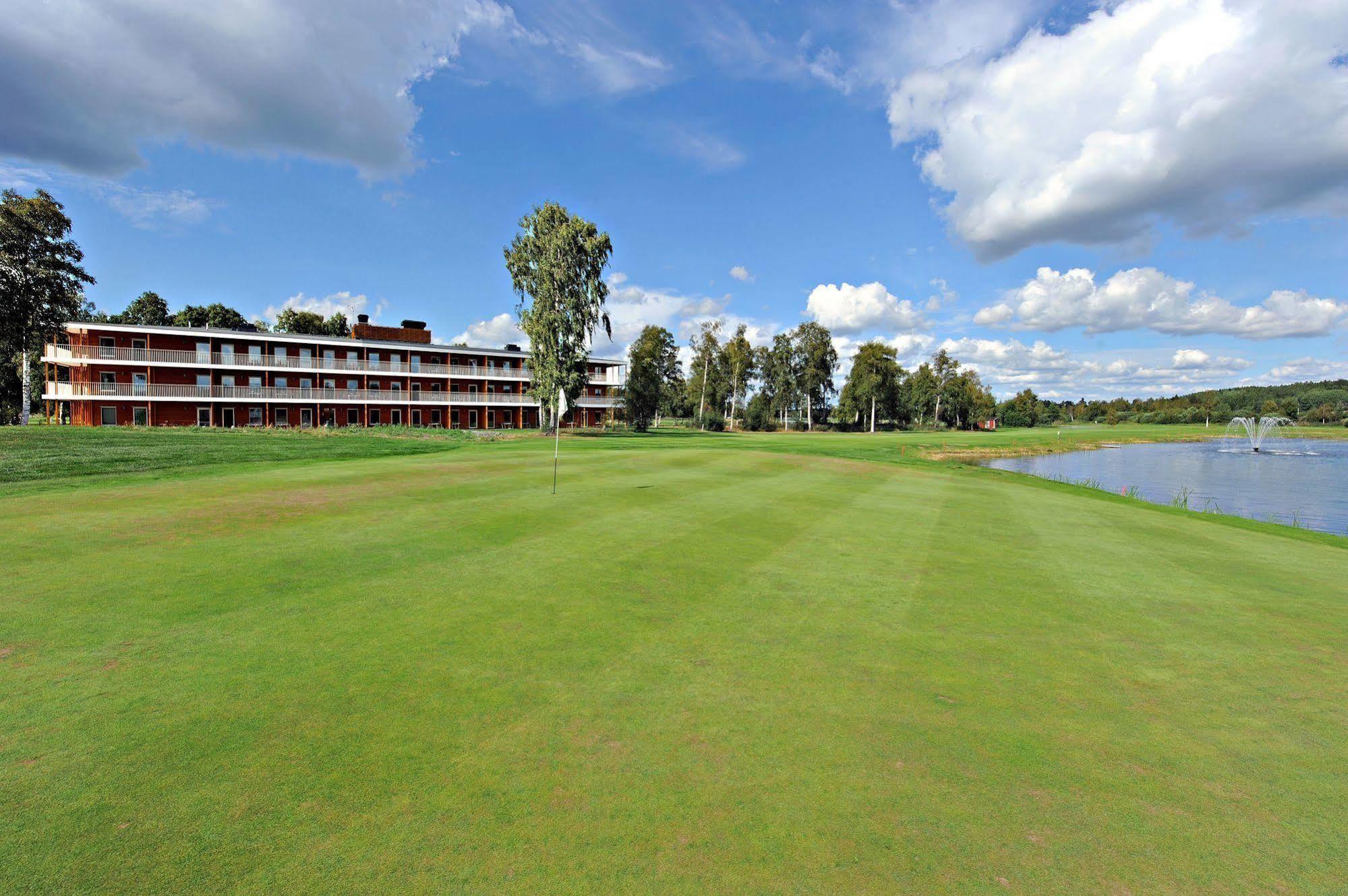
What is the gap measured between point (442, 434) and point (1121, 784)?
47.8 metres

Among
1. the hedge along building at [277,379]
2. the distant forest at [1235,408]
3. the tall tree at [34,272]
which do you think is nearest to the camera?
the tall tree at [34,272]

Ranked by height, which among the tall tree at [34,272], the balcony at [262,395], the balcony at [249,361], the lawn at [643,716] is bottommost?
the lawn at [643,716]

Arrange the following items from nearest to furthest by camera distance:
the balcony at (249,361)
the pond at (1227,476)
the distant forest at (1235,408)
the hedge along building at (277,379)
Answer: the pond at (1227,476) → the balcony at (249,361) → the hedge along building at (277,379) → the distant forest at (1235,408)

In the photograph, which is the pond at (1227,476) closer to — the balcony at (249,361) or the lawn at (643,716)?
the lawn at (643,716)

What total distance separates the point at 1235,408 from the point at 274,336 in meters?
214

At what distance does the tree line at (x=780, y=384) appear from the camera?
10212 centimetres

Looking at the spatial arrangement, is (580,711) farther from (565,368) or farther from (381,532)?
(565,368)

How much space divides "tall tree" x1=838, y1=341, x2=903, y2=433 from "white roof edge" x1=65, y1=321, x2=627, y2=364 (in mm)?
62918

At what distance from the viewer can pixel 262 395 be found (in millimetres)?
55531

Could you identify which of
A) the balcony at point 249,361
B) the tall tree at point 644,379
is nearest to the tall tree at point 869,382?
the tall tree at point 644,379

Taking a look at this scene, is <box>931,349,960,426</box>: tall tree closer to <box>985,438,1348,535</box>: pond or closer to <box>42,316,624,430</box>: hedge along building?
<box>985,438,1348,535</box>: pond

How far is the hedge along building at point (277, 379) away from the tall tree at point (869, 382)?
5876 centimetres

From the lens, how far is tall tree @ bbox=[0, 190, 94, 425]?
42000 mm

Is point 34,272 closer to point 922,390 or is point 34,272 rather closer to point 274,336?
point 274,336
